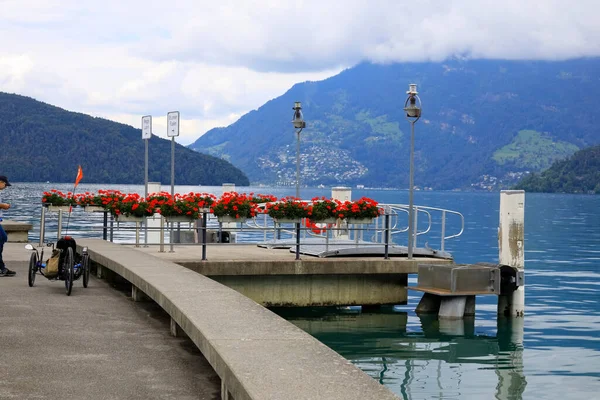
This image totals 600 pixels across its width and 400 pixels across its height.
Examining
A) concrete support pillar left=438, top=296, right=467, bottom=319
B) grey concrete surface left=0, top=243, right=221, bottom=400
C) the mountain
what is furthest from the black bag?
the mountain

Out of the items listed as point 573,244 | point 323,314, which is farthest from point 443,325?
point 573,244

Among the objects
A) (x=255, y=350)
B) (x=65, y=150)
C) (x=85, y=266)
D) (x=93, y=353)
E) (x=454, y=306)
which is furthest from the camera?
(x=65, y=150)

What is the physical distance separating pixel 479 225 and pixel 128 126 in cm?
13040

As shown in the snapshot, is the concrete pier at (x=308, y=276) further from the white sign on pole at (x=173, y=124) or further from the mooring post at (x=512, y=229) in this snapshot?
the white sign on pole at (x=173, y=124)

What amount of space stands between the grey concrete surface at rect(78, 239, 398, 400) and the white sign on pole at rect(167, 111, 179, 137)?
25.7ft

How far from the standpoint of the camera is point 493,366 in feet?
47.7

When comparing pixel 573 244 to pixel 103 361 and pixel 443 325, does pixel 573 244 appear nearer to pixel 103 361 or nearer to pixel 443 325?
pixel 443 325

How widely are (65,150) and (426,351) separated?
169761 mm

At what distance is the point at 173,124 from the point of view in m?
19.3

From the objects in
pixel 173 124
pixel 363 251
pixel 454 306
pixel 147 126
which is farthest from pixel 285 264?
pixel 147 126

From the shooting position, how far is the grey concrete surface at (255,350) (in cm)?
600

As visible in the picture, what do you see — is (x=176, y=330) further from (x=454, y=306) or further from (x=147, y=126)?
(x=147, y=126)

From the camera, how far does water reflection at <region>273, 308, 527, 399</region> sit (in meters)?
12.7

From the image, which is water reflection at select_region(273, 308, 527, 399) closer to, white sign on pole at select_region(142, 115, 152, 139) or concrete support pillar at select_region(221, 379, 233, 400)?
white sign on pole at select_region(142, 115, 152, 139)
